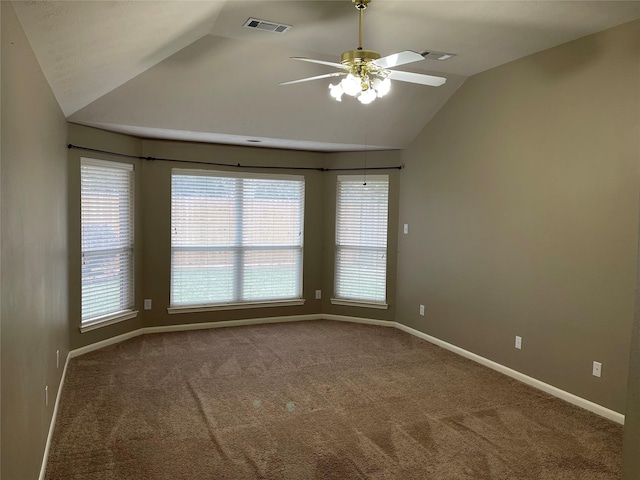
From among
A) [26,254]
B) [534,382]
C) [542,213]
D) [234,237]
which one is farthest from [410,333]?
[26,254]

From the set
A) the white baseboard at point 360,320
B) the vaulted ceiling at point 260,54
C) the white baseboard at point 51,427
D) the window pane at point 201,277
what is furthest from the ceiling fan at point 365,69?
the white baseboard at point 360,320

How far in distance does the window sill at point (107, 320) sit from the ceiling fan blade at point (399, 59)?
388 centimetres

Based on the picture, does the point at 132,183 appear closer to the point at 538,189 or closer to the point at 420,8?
the point at 420,8

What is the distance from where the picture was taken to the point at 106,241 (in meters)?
5.13

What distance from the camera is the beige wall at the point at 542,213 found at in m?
3.58

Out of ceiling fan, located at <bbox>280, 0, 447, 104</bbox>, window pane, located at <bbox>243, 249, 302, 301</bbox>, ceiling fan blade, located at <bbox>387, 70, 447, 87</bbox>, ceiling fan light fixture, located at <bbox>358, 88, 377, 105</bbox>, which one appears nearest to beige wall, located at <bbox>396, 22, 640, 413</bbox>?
ceiling fan blade, located at <bbox>387, 70, 447, 87</bbox>

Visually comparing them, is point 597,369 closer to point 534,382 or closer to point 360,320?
point 534,382

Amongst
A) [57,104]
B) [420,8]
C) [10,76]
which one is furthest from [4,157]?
[420,8]

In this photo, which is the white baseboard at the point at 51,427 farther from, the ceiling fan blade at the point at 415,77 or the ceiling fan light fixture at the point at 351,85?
the ceiling fan blade at the point at 415,77

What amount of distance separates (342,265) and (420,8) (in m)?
3.82

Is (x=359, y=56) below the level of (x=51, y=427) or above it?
above

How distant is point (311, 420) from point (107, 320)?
275cm

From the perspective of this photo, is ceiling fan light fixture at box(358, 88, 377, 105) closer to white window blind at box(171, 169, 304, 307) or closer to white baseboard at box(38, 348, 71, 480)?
white baseboard at box(38, 348, 71, 480)

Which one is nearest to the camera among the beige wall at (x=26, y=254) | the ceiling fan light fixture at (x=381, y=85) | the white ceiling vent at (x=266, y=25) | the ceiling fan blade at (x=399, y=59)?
the beige wall at (x=26, y=254)
